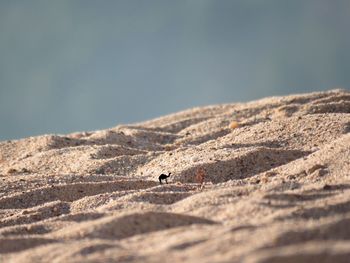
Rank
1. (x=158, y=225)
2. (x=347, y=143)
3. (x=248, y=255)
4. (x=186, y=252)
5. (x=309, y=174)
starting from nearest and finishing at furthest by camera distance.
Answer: (x=248, y=255)
(x=186, y=252)
(x=158, y=225)
(x=309, y=174)
(x=347, y=143)

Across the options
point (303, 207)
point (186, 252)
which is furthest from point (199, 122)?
point (186, 252)

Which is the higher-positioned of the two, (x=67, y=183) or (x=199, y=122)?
(x=199, y=122)

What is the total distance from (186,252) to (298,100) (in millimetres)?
8445

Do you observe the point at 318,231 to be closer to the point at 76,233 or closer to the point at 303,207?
the point at 303,207

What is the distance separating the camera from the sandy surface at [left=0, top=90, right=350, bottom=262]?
14.0 feet

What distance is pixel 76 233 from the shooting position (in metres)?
4.99

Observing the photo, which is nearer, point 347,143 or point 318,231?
point 318,231

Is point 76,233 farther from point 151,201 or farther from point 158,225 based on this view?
point 151,201

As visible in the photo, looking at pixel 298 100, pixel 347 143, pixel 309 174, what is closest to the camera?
pixel 309 174

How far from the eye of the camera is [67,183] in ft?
24.9

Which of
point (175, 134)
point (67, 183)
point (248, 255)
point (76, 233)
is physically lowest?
point (248, 255)

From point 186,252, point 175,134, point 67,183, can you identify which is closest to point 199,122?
point 175,134

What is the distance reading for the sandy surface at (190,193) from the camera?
14.0ft

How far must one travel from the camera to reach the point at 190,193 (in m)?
6.23
